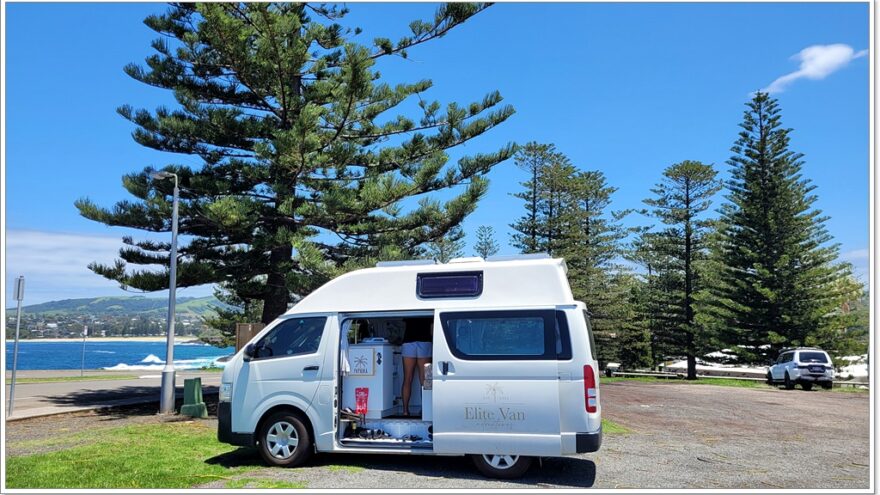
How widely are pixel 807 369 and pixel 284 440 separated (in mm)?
23718

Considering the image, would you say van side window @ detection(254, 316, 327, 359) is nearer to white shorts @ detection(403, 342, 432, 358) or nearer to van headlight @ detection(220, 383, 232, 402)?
van headlight @ detection(220, 383, 232, 402)

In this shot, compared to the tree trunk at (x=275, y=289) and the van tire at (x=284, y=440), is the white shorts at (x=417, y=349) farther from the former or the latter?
the tree trunk at (x=275, y=289)

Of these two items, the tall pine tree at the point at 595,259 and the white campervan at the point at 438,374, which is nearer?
the white campervan at the point at 438,374

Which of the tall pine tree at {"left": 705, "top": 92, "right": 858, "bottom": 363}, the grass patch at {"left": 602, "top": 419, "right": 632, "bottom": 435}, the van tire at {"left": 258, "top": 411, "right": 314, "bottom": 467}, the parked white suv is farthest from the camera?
the tall pine tree at {"left": 705, "top": 92, "right": 858, "bottom": 363}

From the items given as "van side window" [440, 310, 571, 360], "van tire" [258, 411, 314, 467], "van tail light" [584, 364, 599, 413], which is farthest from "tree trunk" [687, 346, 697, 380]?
"van tire" [258, 411, 314, 467]

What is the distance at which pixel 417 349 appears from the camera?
26.5 feet

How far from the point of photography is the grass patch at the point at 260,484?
6.67 m

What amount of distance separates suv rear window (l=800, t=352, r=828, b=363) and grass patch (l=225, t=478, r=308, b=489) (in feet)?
79.8

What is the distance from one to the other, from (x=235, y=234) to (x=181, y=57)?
4.71 meters

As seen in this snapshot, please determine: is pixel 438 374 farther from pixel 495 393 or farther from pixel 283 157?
pixel 283 157

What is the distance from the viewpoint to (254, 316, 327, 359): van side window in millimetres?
7863

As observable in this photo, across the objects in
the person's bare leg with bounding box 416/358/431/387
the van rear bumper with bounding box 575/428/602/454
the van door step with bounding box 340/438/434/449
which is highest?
the person's bare leg with bounding box 416/358/431/387

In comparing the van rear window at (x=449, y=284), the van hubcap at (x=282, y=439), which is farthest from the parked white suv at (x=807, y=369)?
the van hubcap at (x=282, y=439)

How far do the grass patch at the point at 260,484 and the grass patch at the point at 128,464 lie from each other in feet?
1.35
